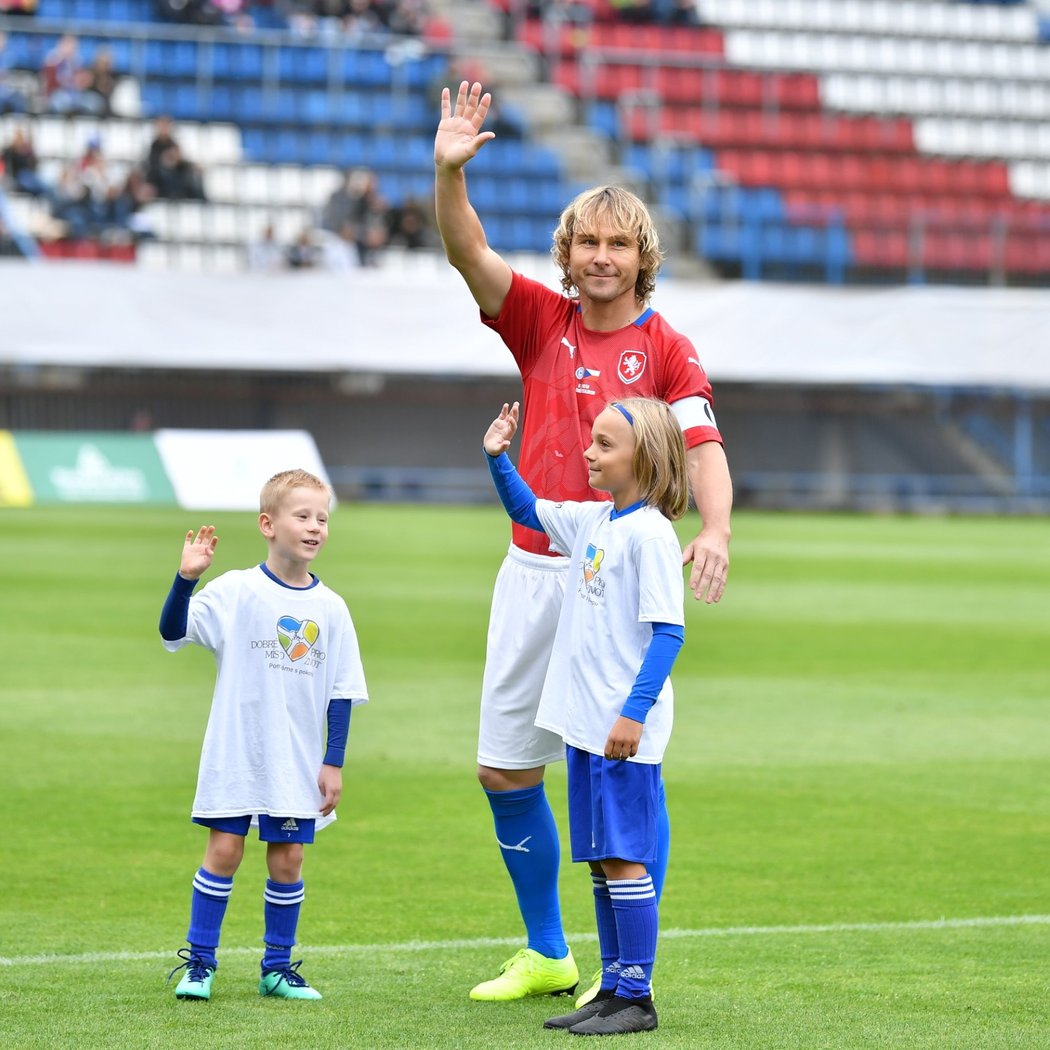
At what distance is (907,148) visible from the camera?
133ft

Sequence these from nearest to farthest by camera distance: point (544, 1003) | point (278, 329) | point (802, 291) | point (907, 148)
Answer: point (544, 1003) → point (278, 329) → point (802, 291) → point (907, 148)

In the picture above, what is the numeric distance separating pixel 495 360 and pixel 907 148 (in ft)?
40.3

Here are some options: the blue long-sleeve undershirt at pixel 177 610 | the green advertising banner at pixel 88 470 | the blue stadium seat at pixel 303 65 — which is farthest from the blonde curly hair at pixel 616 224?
the blue stadium seat at pixel 303 65

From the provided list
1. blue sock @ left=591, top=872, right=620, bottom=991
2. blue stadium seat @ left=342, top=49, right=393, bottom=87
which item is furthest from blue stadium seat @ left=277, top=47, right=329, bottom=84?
blue sock @ left=591, top=872, right=620, bottom=991

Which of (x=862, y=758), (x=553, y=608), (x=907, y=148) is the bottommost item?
(x=862, y=758)

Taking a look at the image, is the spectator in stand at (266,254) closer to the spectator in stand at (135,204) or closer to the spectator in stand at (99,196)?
the spectator in stand at (135,204)

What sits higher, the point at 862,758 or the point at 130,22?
the point at 130,22

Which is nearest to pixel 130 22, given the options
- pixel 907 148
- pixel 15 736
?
pixel 907 148

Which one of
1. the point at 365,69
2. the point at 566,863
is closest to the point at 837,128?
the point at 365,69

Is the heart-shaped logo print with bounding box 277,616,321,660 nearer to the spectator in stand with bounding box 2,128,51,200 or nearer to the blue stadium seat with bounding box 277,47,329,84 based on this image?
the spectator in stand with bounding box 2,128,51,200

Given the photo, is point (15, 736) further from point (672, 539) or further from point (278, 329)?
point (278, 329)

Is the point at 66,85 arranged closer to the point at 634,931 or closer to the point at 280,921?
the point at 280,921

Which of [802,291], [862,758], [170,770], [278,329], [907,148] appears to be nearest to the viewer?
[170,770]

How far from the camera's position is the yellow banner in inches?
1199
